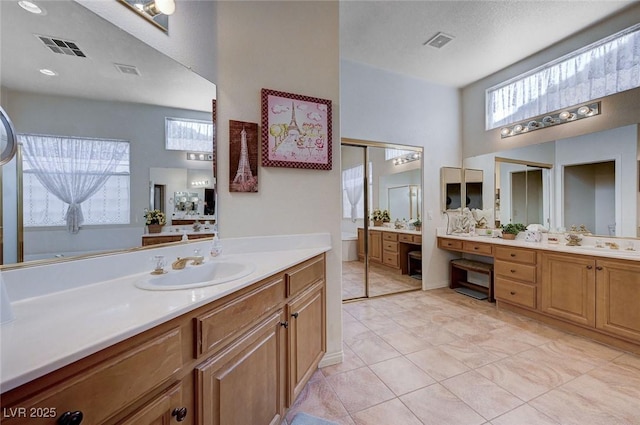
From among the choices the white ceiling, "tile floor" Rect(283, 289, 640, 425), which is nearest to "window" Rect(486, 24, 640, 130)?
the white ceiling

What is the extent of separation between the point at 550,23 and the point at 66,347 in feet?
14.1

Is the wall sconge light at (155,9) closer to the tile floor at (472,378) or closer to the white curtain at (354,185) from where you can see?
the tile floor at (472,378)

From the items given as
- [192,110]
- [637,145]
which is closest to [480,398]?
[192,110]

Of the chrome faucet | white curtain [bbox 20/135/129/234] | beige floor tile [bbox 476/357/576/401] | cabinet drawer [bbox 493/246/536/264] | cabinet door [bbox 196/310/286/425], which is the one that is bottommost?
beige floor tile [bbox 476/357/576/401]

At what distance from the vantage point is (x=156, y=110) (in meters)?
1.43

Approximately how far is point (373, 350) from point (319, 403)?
2.54 feet

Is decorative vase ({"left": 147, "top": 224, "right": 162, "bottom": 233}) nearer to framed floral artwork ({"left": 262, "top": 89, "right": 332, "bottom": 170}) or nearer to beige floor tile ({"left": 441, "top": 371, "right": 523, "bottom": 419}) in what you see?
framed floral artwork ({"left": 262, "top": 89, "right": 332, "bottom": 170})

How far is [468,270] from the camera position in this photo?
3797mm

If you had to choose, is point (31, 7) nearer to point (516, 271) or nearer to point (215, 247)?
point (215, 247)

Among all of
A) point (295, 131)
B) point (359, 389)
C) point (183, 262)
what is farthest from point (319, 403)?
point (295, 131)

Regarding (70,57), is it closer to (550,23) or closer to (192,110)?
(192,110)

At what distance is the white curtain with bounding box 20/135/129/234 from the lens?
1.01 m

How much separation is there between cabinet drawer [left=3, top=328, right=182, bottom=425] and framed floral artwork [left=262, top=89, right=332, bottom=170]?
1.36 m

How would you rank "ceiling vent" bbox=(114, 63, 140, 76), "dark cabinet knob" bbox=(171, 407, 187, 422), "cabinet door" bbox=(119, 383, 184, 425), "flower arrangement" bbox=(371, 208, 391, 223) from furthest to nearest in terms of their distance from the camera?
"flower arrangement" bbox=(371, 208, 391, 223) → "ceiling vent" bbox=(114, 63, 140, 76) → "dark cabinet knob" bbox=(171, 407, 187, 422) → "cabinet door" bbox=(119, 383, 184, 425)
